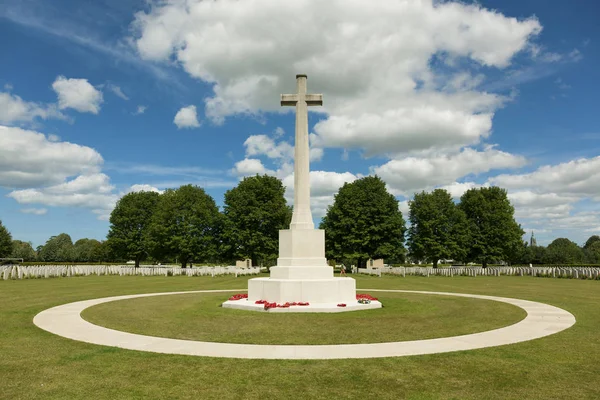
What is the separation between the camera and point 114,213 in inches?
2231

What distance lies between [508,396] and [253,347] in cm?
455

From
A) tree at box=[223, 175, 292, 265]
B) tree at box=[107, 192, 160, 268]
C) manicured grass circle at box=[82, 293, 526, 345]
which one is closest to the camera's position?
manicured grass circle at box=[82, 293, 526, 345]

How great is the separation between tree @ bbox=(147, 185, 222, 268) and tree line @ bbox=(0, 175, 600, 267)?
0.39 feet

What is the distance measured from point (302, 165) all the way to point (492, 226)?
132 ft

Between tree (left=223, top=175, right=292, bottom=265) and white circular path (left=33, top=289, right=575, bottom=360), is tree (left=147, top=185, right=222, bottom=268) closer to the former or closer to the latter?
tree (left=223, top=175, right=292, bottom=265)

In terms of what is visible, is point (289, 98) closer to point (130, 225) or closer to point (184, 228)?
point (184, 228)

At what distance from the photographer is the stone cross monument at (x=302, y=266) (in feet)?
46.4

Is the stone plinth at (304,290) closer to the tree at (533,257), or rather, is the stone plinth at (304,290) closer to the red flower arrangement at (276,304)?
the red flower arrangement at (276,304)

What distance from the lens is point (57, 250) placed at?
110 metres

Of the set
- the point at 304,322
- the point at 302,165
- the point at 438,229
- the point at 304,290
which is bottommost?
the point at 304,322

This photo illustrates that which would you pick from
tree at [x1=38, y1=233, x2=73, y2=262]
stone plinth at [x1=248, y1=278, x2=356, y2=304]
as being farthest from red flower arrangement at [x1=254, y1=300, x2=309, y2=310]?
tree at [x1=38, y1=233, x2=73, y2=262]

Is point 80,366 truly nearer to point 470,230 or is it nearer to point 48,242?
→ point 470,230

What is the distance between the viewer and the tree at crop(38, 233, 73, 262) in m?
102

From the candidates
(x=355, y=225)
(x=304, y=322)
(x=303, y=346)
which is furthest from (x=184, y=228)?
(x=303, y=346)
